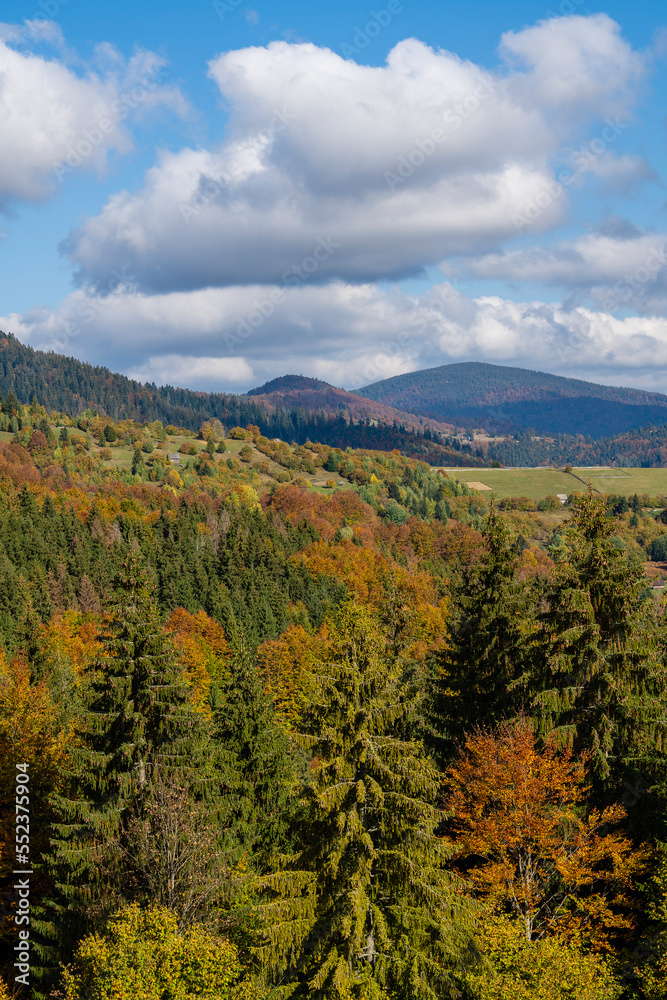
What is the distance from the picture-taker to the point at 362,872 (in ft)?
51.6

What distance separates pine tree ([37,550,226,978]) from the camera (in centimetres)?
2095

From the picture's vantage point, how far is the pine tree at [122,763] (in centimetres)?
2095

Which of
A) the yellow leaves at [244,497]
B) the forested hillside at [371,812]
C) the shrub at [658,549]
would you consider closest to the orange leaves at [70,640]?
the forested hillside at [371,812]

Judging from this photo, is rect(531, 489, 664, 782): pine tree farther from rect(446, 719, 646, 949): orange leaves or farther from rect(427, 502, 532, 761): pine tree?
rect(427, 502, 532, 761): pine tree

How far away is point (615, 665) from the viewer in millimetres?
21781

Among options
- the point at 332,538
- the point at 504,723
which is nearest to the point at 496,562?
the point at 504,723

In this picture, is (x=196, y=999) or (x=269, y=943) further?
(x=269, y=943)

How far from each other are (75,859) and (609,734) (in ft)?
58.2

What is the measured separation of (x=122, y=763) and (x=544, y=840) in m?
13.4

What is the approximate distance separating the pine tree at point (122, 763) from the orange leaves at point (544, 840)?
9275mm

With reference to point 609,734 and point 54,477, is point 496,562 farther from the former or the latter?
point 54,477

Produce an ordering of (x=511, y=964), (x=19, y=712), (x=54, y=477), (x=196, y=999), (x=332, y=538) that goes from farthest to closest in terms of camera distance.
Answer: (x=54, y=477)
(x=332, y=538)
(x=19, y=712)
(x=511, y=964)
(x=196, y=999)

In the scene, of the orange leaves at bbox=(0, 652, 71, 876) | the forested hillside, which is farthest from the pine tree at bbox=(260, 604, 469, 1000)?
the orange leaves at bbox=(0, 652, 71, 876)

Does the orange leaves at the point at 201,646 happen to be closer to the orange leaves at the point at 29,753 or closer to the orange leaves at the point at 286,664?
the orange leaves at the point at 286,664
